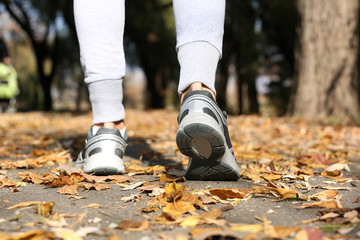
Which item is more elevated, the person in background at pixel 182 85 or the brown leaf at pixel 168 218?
the person in background at pixel 182 85

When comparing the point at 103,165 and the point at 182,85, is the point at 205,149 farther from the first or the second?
the point at 103,165

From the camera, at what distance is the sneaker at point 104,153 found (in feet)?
5.13

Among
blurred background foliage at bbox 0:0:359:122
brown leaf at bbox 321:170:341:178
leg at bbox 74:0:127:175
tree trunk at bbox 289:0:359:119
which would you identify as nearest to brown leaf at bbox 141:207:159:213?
leg at bbox 74:0:127:175

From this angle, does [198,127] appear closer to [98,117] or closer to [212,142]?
[212,142]

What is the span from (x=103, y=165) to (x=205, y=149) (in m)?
0.45

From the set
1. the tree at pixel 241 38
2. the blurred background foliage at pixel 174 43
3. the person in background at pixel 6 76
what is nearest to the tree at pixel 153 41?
the blurred background foliage at pixel 174 43

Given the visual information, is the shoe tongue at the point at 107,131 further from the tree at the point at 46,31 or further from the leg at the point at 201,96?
the tree at the point at 46,31

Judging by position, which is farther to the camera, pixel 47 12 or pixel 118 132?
pixel 47 12

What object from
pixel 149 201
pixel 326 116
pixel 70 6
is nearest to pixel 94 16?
pixel 149 201

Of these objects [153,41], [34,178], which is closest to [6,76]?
[153,41]

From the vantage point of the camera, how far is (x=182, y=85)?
1541mm

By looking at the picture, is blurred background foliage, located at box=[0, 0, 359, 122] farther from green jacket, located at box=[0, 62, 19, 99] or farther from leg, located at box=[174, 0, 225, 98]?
leg, located at box=[174, 0, 225, 98]

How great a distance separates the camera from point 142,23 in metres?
11.1

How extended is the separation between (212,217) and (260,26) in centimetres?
1145
